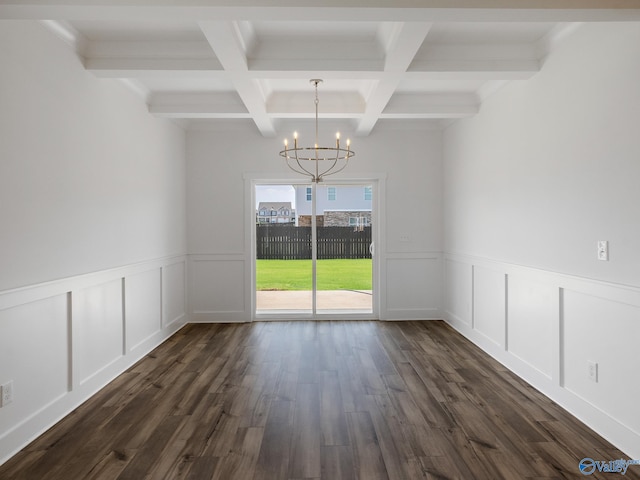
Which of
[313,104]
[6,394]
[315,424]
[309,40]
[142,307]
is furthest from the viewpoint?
[313,104]

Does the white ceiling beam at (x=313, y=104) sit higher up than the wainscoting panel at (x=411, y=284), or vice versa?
the white ceiling beam at (x=313, y=104)

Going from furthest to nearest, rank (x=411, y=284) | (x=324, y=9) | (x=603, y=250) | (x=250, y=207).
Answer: (x=411, y=284) < (x=250, y=207) < (x=603, y=250) < (x=324, y=9)

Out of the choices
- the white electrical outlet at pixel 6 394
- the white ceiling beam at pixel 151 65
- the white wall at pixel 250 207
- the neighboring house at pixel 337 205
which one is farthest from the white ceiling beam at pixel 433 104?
the white electrical outlet at pixel 6 394

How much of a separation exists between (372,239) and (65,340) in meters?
4.07

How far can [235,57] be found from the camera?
3055 mm

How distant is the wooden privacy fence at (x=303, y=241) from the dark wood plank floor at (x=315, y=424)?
1.88 m

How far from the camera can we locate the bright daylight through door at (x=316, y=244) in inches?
232

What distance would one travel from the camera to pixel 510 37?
3238 millimetres

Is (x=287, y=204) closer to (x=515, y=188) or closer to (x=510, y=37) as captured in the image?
(x=515, y=188)

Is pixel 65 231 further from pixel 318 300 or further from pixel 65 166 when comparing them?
pixel 318 300

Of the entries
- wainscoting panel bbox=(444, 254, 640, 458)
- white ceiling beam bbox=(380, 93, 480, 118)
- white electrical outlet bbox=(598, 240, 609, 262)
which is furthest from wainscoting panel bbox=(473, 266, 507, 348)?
white ceiling beam bbox=(380, 93, 480, 118)

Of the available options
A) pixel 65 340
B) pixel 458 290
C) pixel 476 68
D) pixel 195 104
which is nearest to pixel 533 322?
pixel 458 290

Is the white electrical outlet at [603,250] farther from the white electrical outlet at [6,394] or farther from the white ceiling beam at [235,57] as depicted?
the white electrical outlet at [6,394]

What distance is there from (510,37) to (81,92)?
351 cm
